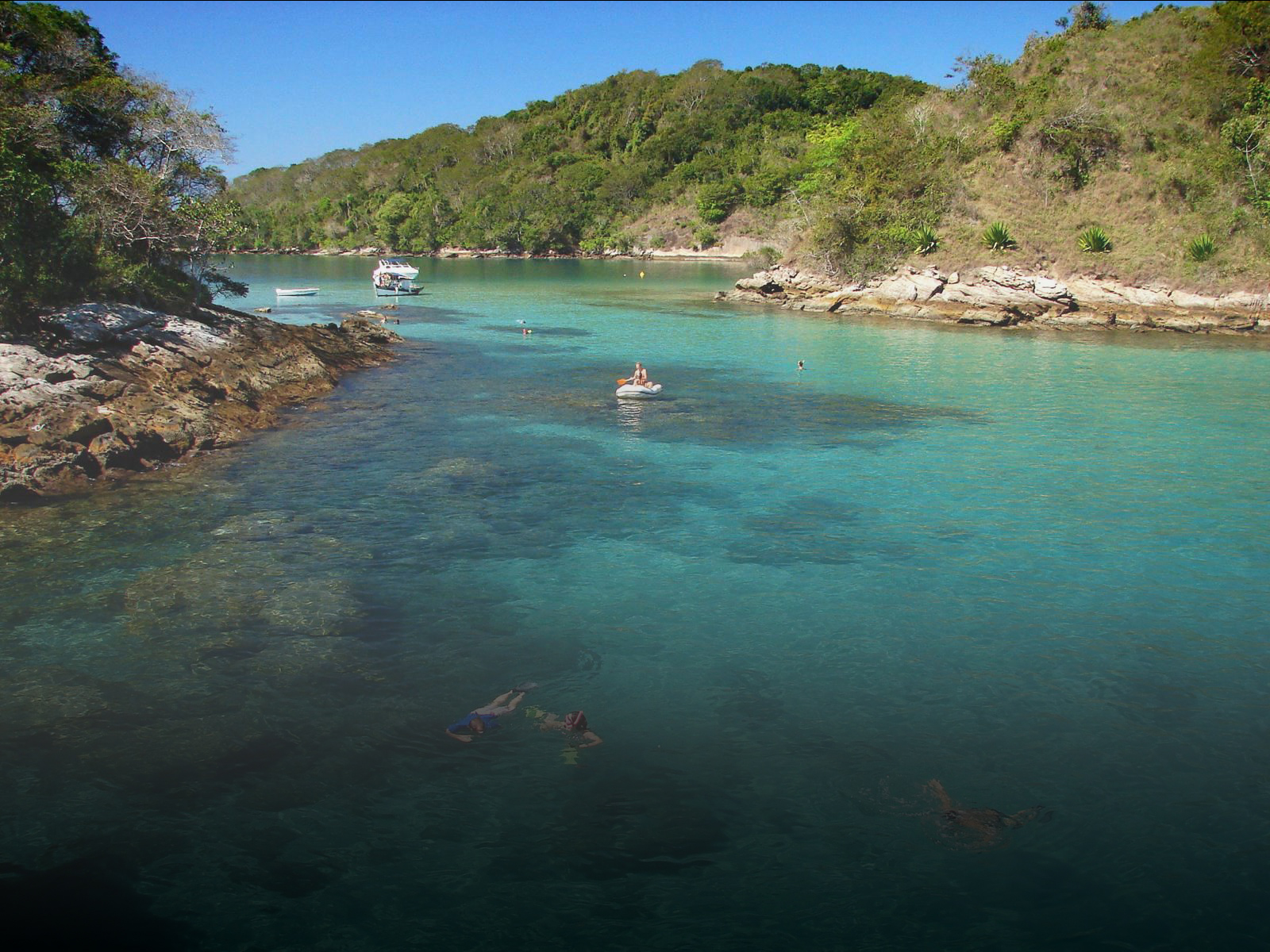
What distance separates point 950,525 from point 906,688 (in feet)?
21.8

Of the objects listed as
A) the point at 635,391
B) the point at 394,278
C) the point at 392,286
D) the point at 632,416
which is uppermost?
the point at 394,278

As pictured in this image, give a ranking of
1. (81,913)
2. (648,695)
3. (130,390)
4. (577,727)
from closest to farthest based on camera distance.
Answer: (81,913) → (577,727) → (648,695) → (130,390)

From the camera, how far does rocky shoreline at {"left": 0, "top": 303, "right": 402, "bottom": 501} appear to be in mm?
19344

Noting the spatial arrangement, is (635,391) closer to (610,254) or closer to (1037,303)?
(1037,303)

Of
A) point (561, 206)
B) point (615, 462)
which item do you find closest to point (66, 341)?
point (615, 462)

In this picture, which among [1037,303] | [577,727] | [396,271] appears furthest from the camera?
[396,271]

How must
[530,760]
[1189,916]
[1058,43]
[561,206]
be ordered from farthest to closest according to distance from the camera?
[561,206]
[1058,43]
[530,760]
[1189,916]

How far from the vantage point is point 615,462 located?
2159cm

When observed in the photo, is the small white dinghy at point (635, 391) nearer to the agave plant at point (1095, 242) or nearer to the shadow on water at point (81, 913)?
the shadow on water at point (81, 913)

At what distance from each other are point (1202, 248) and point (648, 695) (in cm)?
4738

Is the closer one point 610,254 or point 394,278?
point 394,278

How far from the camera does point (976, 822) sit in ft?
28.9

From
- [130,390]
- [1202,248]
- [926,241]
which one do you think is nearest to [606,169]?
[926,241]

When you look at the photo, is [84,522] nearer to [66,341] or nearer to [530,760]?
[66,341]
